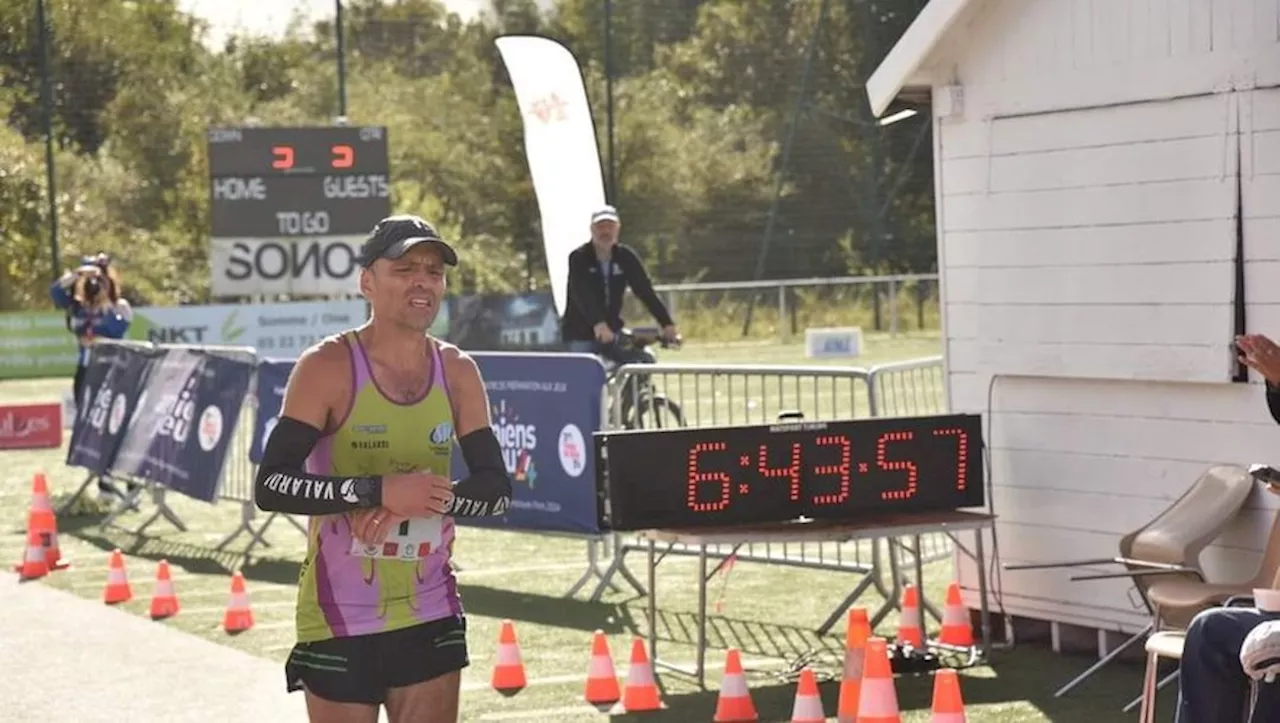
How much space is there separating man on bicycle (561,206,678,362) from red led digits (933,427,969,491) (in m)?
5.00

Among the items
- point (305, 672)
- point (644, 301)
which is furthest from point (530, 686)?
point (644, 301)

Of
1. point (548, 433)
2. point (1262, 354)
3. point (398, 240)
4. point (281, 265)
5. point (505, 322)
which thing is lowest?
point (505, 322)

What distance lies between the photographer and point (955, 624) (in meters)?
10.8

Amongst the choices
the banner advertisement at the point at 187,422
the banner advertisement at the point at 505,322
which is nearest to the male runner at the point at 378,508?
the banner advertisement at the point at 187,422

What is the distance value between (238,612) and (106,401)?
605 cm

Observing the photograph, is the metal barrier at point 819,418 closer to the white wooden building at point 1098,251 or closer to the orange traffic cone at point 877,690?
the white wooden building at point 1098,251

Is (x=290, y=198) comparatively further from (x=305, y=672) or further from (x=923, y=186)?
(x=305, y=672)

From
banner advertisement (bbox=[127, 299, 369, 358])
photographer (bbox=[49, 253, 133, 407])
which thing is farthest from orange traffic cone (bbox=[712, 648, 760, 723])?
banner advertisement (bbox=[127, 299, 369, 358])

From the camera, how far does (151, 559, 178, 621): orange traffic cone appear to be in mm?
12508

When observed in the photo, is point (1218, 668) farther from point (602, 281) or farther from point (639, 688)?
point (602, 281)

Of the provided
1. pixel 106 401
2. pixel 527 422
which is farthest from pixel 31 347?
pixel 527 422

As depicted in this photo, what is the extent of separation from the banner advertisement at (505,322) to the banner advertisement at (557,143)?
1268 cm

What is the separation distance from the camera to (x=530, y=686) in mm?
10102

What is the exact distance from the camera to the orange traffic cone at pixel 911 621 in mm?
10344
